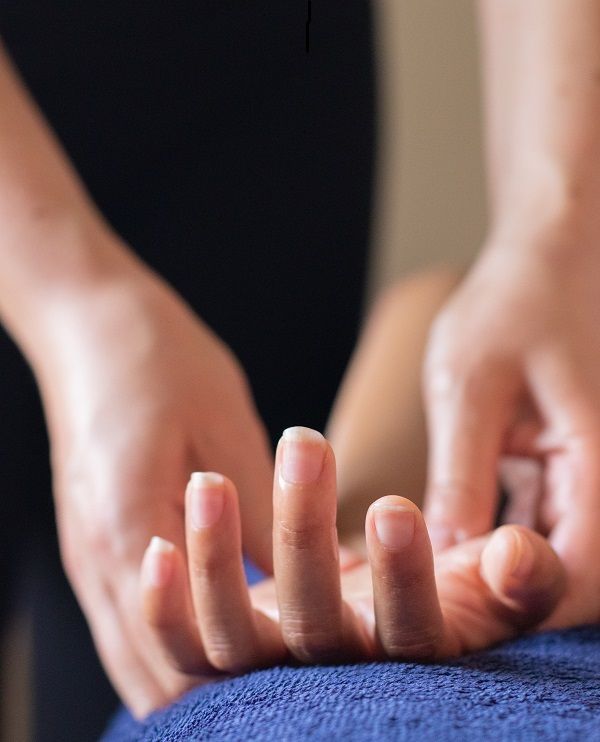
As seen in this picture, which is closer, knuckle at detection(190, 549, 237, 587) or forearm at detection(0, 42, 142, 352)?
knuckle at detection(190, 549, 237, 587)

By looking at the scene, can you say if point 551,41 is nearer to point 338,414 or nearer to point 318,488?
point 338,414

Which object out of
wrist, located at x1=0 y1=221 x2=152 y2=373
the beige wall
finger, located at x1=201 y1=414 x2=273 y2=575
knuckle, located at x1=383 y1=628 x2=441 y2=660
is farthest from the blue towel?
the beige wall

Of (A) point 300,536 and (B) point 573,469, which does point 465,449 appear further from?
(A) point 300,536

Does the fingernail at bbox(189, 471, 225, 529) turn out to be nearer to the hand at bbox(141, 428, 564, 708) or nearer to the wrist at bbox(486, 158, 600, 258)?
the hand at bbox(141, 428, 564, 708)

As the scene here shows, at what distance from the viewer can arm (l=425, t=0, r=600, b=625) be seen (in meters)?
0.47

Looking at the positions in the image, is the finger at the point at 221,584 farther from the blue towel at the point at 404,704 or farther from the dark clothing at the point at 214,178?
the dark clothing at the point at 214,178

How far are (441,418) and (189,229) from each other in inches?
12.0

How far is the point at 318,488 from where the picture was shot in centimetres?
31

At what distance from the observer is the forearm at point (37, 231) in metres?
0.52

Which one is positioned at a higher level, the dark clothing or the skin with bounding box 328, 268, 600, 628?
the dark clothing

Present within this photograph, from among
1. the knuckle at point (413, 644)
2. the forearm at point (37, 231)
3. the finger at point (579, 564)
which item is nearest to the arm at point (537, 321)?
the finger at point (579, 564)

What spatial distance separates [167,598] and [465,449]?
20 cm

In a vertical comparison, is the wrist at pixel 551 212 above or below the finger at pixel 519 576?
above

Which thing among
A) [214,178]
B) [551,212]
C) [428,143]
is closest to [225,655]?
[551,212]
